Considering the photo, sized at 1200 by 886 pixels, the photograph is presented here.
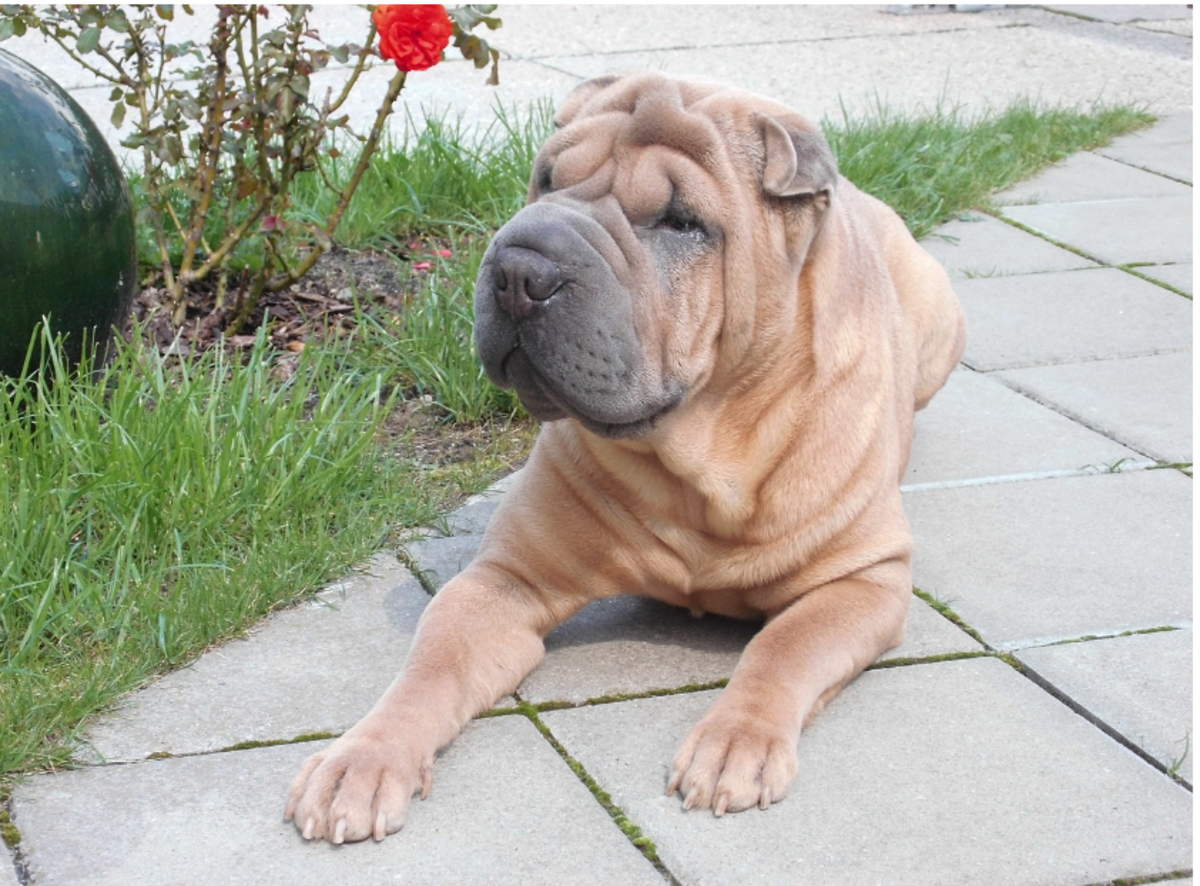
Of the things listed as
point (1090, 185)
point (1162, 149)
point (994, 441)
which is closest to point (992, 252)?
point (1090, 185)

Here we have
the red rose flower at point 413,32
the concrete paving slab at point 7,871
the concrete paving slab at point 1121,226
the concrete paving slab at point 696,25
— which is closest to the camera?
the concrete paving slab at point 7,871

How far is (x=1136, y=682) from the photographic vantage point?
2764 mm

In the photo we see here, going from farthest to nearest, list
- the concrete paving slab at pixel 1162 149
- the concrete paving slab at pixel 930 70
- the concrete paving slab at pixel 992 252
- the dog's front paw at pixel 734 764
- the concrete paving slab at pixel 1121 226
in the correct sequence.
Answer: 1. the concrete paving slab at pixel 930 70
2. the concrete paving slab at pixel 1162 149
3. the concrete paving slab at pixel 1121 226
4. the concrete paving slab at pixel 992 252
5. the dog's front paw at pixel 734 764

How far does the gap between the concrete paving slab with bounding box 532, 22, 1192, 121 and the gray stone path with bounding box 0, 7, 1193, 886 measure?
359cm

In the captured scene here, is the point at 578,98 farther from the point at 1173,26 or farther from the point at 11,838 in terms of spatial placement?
the point at 1173,26

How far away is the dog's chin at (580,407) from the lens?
252 centimetres

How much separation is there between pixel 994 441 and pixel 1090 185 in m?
2.90

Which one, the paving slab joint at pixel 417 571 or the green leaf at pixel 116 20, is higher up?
→ the green leaf at pixel 116 20

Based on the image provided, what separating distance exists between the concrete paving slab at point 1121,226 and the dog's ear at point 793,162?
3219 millimetres

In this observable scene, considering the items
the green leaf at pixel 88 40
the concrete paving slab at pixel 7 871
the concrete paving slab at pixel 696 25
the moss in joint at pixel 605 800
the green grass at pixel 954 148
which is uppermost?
the green leaf at pixel 88 40

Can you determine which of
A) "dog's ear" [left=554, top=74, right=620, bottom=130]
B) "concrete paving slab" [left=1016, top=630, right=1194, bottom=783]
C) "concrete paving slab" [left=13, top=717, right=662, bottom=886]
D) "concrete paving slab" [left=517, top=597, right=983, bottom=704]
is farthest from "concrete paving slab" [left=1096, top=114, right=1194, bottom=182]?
"concrete paving slab" [left=13, top=717, right=662, bottom=886]

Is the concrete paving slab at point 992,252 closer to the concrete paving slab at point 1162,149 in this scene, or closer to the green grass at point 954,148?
the green grass at point 954,148

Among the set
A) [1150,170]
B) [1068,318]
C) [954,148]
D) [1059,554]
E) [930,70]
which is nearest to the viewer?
[1059,554]

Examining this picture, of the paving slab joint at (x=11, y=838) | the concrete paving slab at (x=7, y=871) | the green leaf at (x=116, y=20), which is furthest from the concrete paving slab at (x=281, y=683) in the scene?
the green leaf at (x=116, y=20)
